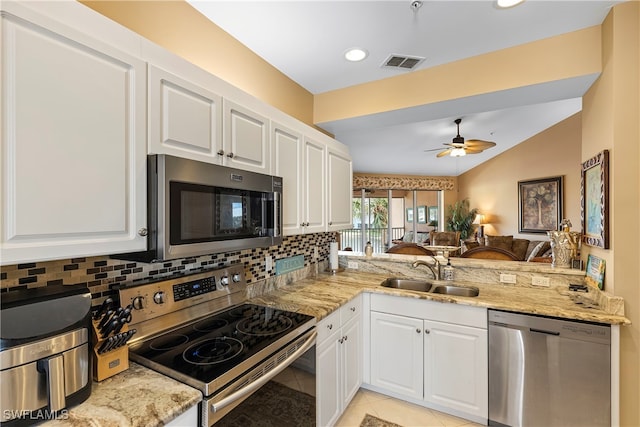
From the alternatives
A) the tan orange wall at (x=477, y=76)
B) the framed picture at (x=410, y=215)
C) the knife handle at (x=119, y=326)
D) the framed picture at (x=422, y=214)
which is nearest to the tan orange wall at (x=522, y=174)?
the framed picture at (x=422, y=214)

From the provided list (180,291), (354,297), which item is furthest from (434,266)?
→ (180,291)

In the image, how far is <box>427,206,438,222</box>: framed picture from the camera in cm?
855

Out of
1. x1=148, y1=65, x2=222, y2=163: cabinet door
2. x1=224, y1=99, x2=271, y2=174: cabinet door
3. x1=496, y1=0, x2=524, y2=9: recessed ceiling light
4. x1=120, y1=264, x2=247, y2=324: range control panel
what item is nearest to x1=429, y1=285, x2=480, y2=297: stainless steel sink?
x1=120, y1=264, x2=247, y2=324: range control panel

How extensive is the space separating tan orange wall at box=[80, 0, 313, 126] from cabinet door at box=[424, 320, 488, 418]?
7.06ft

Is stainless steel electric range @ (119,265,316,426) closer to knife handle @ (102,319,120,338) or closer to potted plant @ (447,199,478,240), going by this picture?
knife handle @ (102,319,120,338)

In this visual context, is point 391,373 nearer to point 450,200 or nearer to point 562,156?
point 562,156

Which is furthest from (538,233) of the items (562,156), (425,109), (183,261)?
(183,261)

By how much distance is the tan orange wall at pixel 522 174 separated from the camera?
537 centimetres

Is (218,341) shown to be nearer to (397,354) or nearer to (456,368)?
(397,354)

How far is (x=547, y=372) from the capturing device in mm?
1823

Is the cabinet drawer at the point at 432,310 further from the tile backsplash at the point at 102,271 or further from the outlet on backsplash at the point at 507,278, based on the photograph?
the tile backsplash at the point at 102,271

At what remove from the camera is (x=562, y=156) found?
5.59 meters

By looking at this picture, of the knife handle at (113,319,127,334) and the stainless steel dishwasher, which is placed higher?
the knife handle at (113,319,127,334)

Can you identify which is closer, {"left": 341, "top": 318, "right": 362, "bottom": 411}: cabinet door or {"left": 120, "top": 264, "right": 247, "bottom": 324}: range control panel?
{"left": 120, "top": 264, "right": 247, "bottom": 324}: range control panel
